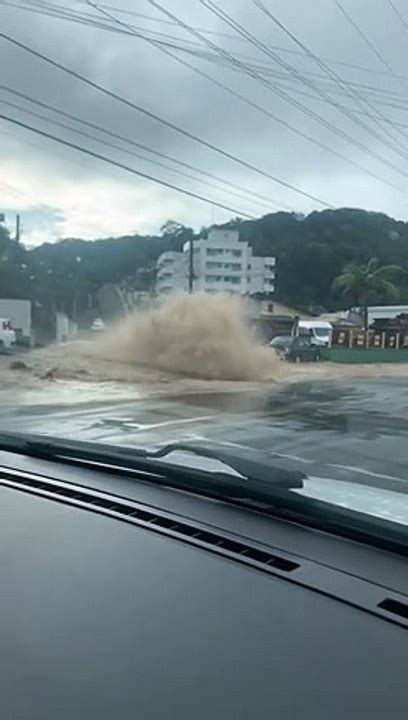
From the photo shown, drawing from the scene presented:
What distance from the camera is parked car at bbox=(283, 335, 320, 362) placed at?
3818 cm

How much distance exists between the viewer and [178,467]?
8.47 feet

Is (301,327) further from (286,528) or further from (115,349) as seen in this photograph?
(286,528)

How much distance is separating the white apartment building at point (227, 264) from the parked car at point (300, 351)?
352 inches

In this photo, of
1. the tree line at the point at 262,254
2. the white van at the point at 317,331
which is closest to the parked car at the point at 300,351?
the white van at the point at 317,331

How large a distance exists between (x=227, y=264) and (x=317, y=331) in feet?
27.9

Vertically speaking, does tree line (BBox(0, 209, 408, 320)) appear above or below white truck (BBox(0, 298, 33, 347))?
above

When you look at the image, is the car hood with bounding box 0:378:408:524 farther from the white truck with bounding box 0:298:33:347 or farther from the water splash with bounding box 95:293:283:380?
the white truck with bounding box 0:298:33:347

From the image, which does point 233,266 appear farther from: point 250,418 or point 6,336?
point 250,418

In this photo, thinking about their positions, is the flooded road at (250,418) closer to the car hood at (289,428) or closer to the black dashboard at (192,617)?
the car hood at (289,428)

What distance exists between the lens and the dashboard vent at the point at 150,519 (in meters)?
1.86

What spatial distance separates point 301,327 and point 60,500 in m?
44.6

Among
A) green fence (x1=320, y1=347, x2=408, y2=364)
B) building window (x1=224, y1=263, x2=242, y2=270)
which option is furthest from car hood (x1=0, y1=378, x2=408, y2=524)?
building window (x1=224, y1=263, x2=242, y2=270)

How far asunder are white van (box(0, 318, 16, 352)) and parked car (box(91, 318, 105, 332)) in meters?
4.89

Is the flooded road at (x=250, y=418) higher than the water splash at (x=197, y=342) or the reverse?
the reverse
